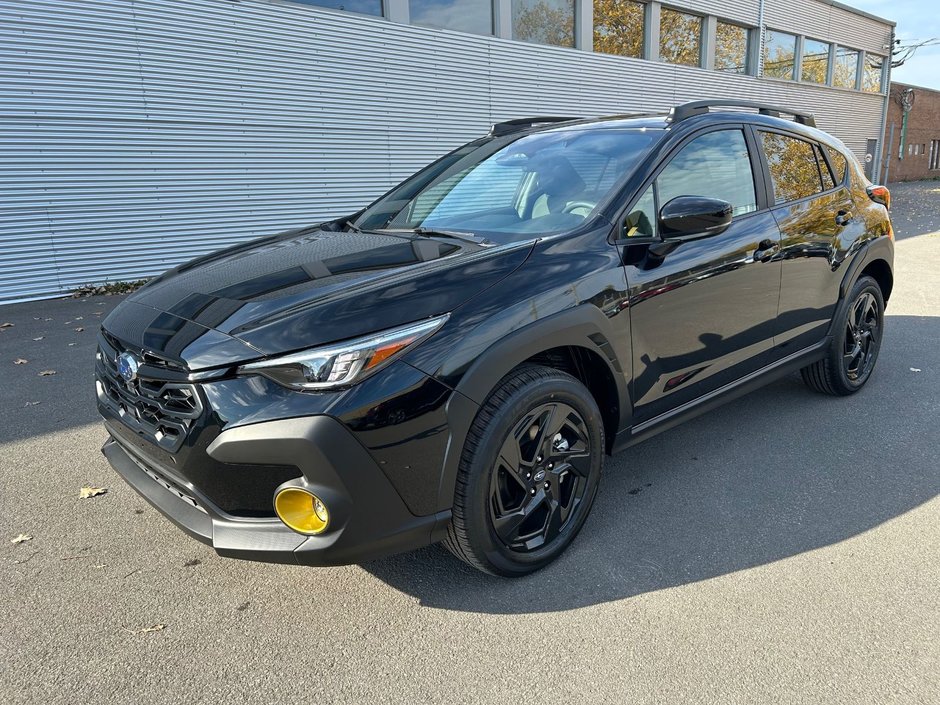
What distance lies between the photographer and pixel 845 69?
1029 inches

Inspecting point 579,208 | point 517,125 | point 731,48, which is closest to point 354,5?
point 517,125

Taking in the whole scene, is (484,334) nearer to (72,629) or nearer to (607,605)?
(607,605)

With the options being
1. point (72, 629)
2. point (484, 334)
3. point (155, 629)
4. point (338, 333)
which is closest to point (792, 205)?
point (484, 334)

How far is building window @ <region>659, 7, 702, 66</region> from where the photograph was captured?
17625mm

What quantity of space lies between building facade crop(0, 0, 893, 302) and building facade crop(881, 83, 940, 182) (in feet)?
80.3

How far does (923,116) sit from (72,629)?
148 ft

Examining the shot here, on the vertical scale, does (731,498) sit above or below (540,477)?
below

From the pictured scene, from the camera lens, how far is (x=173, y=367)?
213 cm

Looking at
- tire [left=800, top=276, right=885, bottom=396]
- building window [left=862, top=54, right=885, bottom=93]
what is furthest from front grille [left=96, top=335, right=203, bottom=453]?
building window [left=862, top=54, right=885, bottom=93]

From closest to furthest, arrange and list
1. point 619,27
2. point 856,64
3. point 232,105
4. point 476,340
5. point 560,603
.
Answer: point 476,340 < point 560,603 < point 232,105 < point 619,27 < point 856,64

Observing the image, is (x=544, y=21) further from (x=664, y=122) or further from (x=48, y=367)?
(x=664, y=122)

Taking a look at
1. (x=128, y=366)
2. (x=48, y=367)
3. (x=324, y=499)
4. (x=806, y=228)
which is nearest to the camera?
(x=324, y=499)

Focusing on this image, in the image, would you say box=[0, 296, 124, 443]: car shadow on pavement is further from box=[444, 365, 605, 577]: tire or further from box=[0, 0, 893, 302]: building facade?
box=[444, 365, 605, 577]: tire

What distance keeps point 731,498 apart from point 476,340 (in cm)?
172
